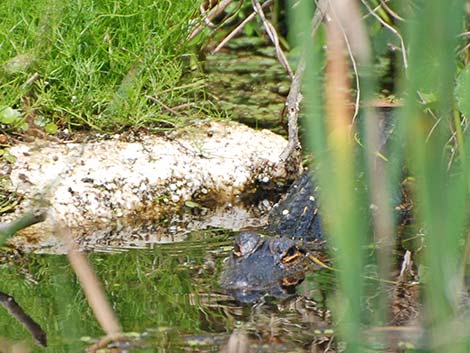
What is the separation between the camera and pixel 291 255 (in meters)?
3.83

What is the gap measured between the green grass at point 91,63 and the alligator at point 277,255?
85 centimetres

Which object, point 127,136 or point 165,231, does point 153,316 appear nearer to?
point 165,231

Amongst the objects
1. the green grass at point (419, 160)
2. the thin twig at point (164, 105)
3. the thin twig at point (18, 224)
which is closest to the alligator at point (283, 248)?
the thin twig at point (164, 105)

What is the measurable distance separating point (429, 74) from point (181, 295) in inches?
89.0

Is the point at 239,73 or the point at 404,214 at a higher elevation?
the point at 239,73

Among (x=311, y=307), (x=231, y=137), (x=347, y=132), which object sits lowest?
(x=311, y=307)

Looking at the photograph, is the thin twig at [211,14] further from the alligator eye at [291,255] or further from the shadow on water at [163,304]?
the alligator eye at [291,255]

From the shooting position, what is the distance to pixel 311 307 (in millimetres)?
3326

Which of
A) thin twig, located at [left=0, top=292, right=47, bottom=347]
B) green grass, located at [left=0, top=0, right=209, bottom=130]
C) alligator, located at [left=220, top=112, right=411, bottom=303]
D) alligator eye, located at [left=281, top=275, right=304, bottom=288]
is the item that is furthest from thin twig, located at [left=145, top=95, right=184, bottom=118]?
thin twig, located at [left=0, top=292, right=47, bottom=347]

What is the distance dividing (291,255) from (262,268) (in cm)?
17

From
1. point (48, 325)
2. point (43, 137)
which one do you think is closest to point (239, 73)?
point (43, 137)

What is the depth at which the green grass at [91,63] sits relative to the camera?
454 centimetres

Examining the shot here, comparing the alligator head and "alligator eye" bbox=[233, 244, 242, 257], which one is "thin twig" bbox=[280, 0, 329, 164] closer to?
the alligator head

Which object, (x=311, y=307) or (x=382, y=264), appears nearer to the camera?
(x=382, y=264)
